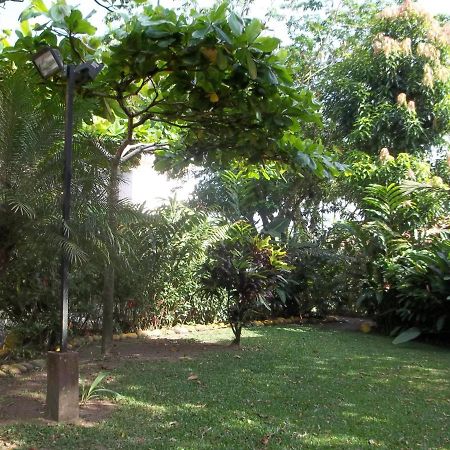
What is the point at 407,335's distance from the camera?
9.33 m

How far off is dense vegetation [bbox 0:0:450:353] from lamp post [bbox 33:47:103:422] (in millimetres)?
249

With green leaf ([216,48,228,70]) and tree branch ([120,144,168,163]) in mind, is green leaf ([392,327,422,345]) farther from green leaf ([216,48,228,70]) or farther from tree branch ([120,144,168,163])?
green leaf ([216,48,228,70])

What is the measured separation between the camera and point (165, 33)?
13.9ft

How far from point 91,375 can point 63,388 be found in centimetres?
163

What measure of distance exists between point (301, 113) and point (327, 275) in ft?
25.2

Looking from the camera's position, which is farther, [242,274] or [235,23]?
[242,274]

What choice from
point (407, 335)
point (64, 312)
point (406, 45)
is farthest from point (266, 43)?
point (406, 45)

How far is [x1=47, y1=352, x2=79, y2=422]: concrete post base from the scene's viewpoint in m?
4.04

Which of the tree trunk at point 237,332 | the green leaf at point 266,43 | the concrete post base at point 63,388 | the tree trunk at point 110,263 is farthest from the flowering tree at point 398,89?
the concrete post base at point 63,388

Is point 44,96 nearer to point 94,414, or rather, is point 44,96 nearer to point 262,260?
point 94,414

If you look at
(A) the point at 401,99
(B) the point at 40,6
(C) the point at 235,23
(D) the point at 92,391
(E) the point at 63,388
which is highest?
(A) the point at 401,99

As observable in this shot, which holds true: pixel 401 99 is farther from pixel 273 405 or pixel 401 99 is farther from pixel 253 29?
pixel 273 405

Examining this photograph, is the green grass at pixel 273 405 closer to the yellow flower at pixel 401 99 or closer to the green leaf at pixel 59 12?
the green leaf at pixel 59 12

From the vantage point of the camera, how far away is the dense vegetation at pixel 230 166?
4414 millimetres
